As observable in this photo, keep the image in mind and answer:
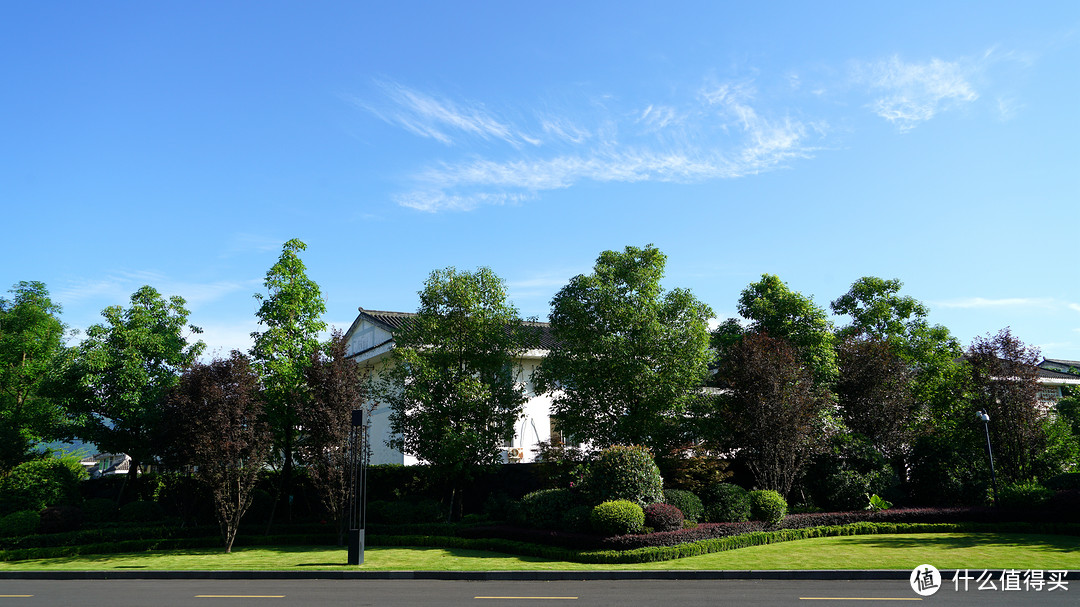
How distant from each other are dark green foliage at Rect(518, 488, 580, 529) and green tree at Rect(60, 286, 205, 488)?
454 inches

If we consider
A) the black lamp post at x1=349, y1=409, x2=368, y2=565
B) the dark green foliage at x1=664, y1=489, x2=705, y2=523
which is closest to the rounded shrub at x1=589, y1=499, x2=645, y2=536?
the dark green foliage at x1=664, y1=489, x2=705, y2=523

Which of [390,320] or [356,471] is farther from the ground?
[390,320]

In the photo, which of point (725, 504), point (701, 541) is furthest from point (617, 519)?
point (725, 504)

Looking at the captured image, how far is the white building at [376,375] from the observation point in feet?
90.6

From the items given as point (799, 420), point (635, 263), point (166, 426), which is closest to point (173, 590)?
point (166, 426)

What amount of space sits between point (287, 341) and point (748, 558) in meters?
15.7

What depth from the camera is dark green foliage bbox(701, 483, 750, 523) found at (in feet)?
59.2

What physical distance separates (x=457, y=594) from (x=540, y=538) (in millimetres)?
5334

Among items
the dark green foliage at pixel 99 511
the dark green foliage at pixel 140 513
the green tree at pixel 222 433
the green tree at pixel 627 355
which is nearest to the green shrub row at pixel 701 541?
the green tree at pixel 222 433

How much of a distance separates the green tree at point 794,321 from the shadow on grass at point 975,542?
6.60m

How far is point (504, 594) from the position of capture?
11.4 m

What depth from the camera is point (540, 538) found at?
1658 centimetres

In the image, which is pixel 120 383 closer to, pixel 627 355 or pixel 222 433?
pixel 222 433

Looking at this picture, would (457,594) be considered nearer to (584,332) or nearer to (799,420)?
(584,332)
